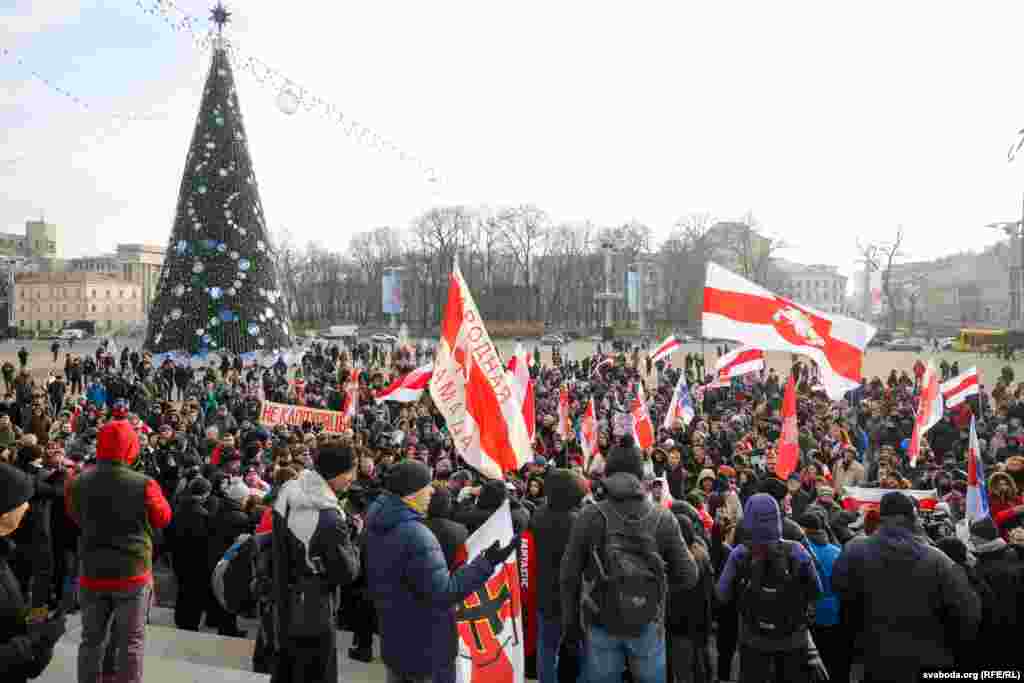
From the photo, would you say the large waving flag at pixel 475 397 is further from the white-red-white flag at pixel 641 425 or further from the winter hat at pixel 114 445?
the white-red-white flag at pixel 641 425

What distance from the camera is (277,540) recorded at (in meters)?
3.78

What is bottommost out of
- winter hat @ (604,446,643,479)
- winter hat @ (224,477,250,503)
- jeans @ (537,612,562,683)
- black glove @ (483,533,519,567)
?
jeans @ (537,612,562,683)

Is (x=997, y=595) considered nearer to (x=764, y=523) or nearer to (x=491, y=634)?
(x=764, y=523)

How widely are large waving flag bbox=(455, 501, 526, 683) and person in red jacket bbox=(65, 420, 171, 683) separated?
1629mm

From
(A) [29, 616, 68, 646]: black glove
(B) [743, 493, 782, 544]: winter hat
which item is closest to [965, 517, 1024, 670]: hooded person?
(B) [743, 493, 782, 544]: winter hat

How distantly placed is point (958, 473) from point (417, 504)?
7729mm

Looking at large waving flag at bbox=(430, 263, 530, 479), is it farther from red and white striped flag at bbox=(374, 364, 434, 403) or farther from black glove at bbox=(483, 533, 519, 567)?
red and white striped flag at bbox=(374, 364, 434, 403)

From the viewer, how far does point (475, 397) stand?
20.2 ft

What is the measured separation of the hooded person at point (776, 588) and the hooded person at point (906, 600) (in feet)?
0.83

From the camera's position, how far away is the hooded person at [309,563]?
3.73 metres

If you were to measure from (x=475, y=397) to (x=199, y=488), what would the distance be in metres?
2.41

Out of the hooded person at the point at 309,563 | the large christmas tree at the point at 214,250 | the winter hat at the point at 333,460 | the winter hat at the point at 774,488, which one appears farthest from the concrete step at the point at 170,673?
the large christmas tree at the point at 214,250

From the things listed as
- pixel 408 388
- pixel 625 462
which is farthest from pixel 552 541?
pixel 408 388

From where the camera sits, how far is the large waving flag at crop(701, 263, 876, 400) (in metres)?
9.11
